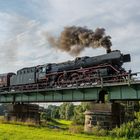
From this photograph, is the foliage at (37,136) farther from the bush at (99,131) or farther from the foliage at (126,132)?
the foliage at (126,132)

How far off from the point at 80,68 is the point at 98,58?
3050 millimetres

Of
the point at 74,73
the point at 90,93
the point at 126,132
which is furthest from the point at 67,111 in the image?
the point at 126,132

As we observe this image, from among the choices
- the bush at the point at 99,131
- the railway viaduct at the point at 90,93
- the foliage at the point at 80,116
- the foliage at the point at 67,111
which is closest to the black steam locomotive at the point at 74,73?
the railway viaduct at the point at 90,93

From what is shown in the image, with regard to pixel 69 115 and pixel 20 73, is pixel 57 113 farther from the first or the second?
pixel 20 73

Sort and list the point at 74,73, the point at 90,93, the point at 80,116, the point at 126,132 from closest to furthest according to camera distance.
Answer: the point at 126,132, the point at 90,93, the point at 74,73, the point at 80,116

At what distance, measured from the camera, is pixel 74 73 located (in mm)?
40000

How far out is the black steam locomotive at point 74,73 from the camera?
1400 inches

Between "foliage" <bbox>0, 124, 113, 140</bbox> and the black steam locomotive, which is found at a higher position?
the black steam locomotive

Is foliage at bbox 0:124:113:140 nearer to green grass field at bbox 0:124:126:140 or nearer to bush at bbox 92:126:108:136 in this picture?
green grass field at bbox 0:124:126:140

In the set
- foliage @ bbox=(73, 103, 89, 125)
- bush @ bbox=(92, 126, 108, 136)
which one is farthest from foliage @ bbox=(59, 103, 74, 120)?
bush @ bbox=(92, 126, 108, 136)

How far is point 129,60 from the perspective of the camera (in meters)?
36.9

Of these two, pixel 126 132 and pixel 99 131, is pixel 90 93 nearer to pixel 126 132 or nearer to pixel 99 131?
pixel 99 131

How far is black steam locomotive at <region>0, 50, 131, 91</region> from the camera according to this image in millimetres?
35562

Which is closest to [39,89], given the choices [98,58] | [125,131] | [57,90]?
[57,90]
